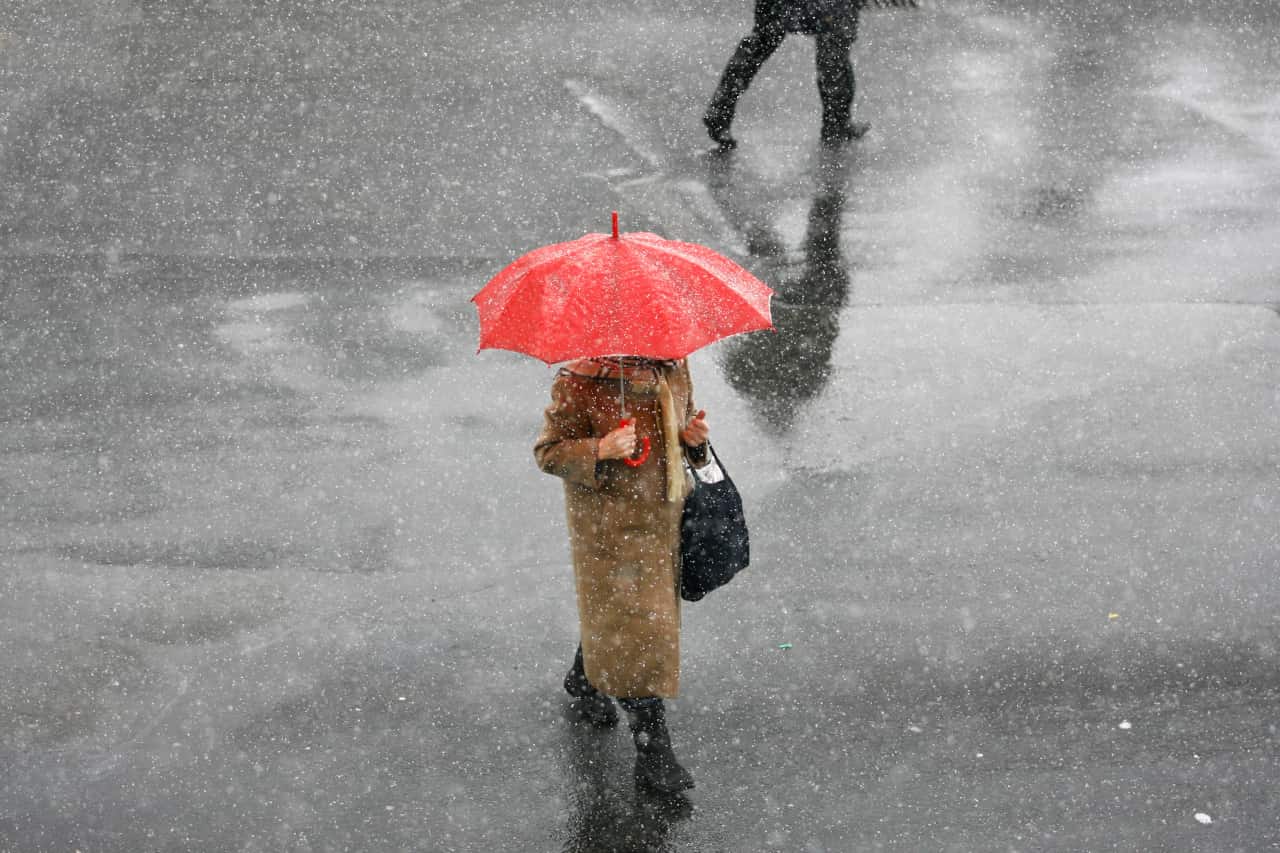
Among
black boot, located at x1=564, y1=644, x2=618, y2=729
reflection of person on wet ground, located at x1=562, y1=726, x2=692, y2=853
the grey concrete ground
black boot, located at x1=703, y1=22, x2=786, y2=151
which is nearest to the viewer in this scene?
reflection of person on wet ground, located at x1=562, y1=726, x2=692, y2=853

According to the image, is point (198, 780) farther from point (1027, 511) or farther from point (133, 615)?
point (1027, 511)

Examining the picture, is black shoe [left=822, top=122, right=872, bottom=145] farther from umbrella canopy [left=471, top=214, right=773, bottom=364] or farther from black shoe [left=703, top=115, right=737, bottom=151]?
umbrella canopy [left=471, top=214, right=773, bottom=364]

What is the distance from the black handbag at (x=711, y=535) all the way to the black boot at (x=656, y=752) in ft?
1.64

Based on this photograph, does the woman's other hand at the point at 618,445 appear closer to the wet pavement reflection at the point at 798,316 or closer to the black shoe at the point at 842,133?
the wet pavement reflection at the point at 798,316

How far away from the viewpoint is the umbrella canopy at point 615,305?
3959 mm

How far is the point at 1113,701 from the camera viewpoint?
5414 mm

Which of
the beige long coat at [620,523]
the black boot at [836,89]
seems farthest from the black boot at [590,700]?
the black boot at [836,89]

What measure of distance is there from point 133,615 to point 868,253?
4.95 meters

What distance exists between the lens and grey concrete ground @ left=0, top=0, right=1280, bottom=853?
5035mm

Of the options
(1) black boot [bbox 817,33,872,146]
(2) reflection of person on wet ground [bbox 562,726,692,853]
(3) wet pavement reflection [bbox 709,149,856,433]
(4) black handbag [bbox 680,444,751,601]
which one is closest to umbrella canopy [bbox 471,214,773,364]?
(4) black handbag [bbox 680,444,751,601]

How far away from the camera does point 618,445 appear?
426 centimetres

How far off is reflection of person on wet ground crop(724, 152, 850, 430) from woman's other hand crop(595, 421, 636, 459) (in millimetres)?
2853

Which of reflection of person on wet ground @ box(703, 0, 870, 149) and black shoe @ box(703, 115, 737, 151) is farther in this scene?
black shoe @ box(703, 115, 737, 151)

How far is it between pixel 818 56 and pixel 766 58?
47cm
